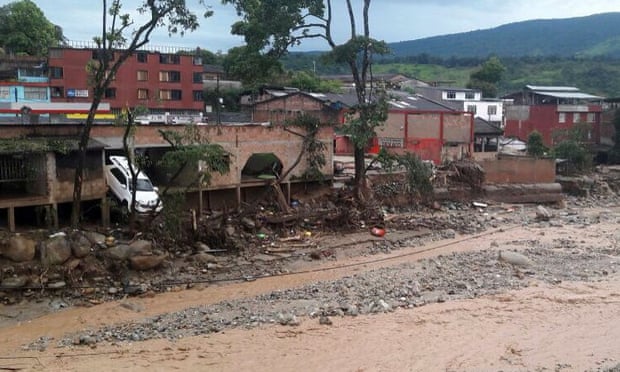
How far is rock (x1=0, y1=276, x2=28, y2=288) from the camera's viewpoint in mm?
17663

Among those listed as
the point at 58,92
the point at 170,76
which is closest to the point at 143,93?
the point at 170,76

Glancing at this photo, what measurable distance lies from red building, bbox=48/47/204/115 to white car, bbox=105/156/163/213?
2784 cm

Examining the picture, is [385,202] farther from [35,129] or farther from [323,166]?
[35,129]

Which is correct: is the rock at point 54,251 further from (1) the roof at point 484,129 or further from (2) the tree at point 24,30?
(2) the tree at point 24,30

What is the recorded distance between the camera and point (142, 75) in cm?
5622

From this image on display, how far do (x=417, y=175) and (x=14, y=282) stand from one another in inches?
764

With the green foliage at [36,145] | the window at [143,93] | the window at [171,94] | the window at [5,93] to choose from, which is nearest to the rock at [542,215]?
the green foliage at [36,145]

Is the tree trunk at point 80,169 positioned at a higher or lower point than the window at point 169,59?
lower

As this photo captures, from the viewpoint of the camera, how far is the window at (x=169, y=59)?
5712 centimetres

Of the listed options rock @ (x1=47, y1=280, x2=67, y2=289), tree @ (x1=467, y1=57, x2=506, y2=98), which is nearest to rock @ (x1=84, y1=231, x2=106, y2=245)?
rock @ (x1=47, y1=280, x2=67, y2=289)

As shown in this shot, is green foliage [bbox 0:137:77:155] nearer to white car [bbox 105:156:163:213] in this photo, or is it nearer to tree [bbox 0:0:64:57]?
white car [bbox 105:156:163:213]

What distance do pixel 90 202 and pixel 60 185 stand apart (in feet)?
5.74

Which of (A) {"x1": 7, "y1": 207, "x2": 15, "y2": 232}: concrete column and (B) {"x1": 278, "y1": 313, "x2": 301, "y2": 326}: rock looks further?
(A) {"x1": 7, "y1": 207, "x2": 15, "y2": 232}: concrete column

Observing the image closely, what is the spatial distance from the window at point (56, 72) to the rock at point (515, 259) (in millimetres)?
43221
